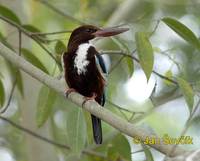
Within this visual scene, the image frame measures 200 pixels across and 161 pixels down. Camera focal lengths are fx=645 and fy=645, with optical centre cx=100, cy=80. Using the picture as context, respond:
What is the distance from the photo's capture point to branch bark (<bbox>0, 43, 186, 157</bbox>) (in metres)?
2.20

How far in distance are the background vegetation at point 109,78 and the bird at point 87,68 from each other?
0.06 meters

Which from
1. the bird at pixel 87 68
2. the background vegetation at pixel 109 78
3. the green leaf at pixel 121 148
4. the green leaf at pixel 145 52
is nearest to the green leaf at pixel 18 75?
the background vegetation at pixel 109 78

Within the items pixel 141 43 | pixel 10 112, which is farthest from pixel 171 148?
pixel 10 112

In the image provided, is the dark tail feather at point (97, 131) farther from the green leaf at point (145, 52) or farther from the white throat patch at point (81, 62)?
the green leaf at point (145, 52)

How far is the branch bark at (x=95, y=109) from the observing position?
86.7 inches

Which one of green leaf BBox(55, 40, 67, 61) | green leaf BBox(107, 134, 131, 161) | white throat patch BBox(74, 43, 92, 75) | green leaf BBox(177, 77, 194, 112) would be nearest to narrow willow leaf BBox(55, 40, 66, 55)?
green leaf BBox(55, 40, 67, 61)

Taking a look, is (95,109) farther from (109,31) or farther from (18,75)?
(18,75)

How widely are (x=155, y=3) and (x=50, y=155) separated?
198 centimetres

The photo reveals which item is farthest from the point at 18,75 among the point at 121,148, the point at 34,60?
the point at 121,148

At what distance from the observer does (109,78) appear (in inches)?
135

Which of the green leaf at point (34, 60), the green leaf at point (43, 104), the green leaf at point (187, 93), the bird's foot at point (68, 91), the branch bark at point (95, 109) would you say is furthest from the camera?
the green leaf at point (34, 60)

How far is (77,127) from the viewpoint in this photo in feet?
9.25

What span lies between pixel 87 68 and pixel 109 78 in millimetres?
431

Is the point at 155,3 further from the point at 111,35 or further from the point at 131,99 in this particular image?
the point at 111,35
